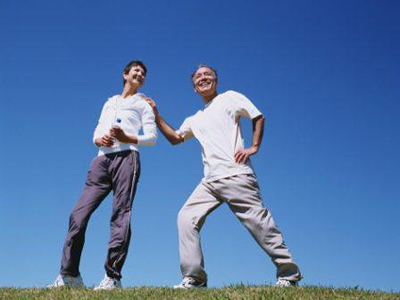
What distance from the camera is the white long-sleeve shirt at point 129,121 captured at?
742 cm

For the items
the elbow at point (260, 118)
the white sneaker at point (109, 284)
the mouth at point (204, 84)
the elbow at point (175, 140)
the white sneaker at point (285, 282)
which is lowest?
the white sneaker at point (285, 282)

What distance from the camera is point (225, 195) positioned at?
279 inches

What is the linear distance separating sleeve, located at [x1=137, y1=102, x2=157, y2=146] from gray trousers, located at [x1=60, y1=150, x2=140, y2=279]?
0.68ft

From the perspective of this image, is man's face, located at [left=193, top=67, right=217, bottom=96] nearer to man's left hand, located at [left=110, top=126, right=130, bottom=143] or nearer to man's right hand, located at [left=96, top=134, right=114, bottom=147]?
man's left hand, located at [left=110, top=126, right=130, bottom=143]

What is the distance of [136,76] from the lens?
7832 mm

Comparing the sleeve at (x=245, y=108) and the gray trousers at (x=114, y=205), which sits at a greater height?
the sleeve at (x=245, y=108)

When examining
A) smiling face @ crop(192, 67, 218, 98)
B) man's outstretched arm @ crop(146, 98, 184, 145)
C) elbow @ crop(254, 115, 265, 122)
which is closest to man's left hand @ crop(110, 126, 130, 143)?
man's outstretched arm @ crop(146, 98, 184, 145)

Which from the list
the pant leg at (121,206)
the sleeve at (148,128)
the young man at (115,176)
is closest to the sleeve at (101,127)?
the young man at (115,176)

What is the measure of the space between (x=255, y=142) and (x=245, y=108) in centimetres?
51

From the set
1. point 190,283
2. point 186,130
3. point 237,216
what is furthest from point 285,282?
point 186,130

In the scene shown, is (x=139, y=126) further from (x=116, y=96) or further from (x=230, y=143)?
(x=230, y=143)

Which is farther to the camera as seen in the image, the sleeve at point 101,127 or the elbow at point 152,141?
the sleeve at point 101,127

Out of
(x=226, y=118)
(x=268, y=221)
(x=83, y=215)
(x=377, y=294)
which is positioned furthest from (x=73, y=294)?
(x=377, y=294)

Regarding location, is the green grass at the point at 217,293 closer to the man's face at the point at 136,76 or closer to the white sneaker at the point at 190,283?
the white sneaker at the point at 190,283
